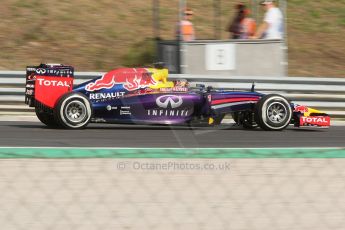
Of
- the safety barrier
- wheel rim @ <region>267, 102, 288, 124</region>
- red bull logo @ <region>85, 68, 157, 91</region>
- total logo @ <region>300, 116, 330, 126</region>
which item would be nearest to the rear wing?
red bull logo @ <region>85, 68, 157, 91</region>

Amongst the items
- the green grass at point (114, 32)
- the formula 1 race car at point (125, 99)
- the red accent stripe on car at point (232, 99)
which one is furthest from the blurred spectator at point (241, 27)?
the formula 1 race car at point (125, 99)

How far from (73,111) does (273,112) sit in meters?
3.02

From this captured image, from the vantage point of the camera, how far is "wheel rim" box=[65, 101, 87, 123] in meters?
11.0

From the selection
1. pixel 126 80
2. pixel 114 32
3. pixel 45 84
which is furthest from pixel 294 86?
pixel 114 32

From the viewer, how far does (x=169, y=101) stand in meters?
11.2

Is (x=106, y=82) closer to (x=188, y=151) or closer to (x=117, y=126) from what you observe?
(x=117, y=126)

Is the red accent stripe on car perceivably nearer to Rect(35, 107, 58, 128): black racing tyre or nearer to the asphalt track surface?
the asphalt track surface

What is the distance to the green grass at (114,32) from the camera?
1788cm

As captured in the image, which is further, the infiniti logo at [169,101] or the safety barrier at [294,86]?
the safety barrier at [294,86]

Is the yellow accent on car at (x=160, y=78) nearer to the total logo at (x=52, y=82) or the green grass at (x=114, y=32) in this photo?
the total logo at (x=52, y=82)

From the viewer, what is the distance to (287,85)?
13516 millimetres

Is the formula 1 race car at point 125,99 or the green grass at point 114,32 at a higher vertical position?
the green grass at point 114,32

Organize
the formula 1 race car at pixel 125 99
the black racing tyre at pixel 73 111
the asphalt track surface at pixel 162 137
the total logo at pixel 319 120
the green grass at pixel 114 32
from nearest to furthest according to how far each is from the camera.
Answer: the asphalt track surface at pixel 162 137, the black racing tyre at pixel 73 111, the formula 1 race car at pixel 125 99, the total logo at pixel 319 120, the green grass at pixel 114 32
